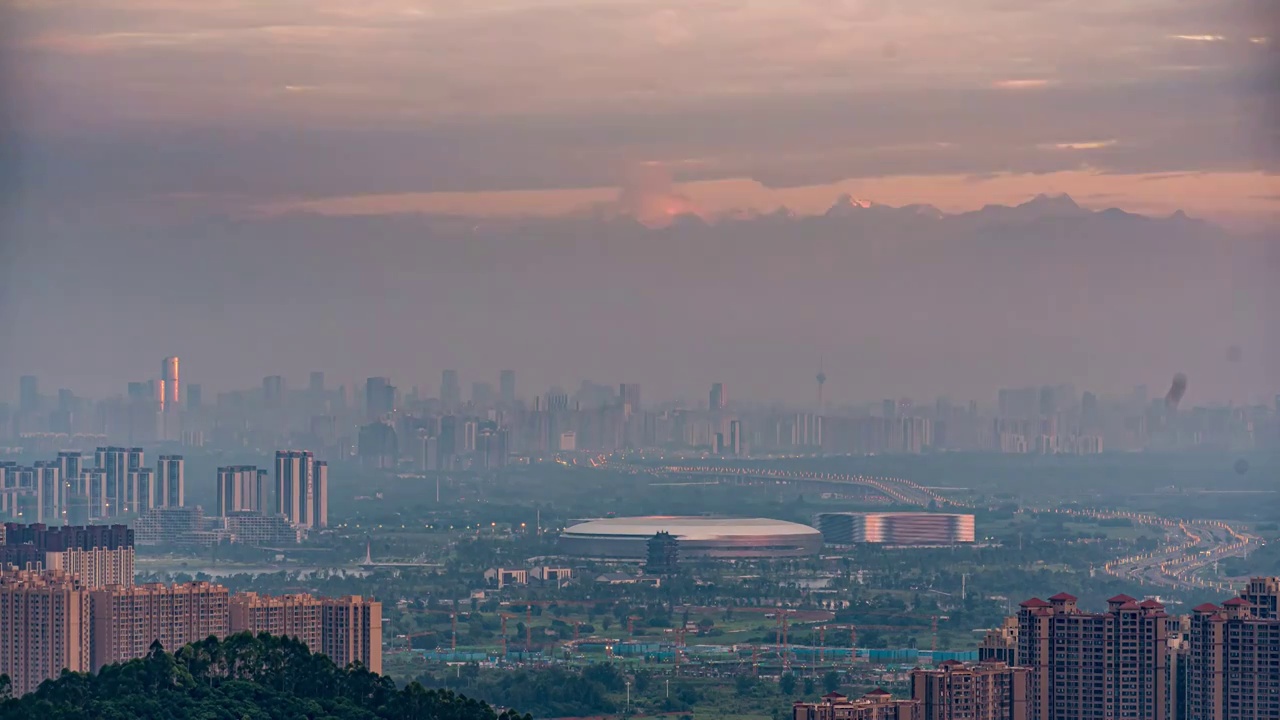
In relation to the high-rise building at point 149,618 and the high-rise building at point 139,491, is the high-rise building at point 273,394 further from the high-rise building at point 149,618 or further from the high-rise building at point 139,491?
the high-rise building at point 149,618

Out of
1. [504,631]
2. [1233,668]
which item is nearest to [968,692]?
[1233,668]

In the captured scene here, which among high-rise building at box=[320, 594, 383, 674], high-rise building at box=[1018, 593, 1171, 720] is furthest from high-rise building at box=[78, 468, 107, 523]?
high-rise building at box=[1018, 593, 1171, 720]

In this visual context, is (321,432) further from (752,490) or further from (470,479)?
(752,490)

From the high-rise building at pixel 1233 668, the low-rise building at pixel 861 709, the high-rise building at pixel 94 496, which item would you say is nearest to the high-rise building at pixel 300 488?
the high-rise building at pixel 94 496

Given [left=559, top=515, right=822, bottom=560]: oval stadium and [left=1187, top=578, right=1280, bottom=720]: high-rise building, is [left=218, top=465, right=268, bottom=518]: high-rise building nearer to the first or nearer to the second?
[left=559, top=515, right=822, bottom=560]: oval stadium

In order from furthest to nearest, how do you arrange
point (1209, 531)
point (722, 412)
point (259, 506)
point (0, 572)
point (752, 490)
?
point (722, 412), point (752, 490), point (259, 506), point (1209, 531), point (0, 572)

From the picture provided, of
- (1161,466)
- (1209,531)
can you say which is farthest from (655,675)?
(1161,466)

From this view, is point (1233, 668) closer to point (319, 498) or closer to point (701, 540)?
point (701, 540)
